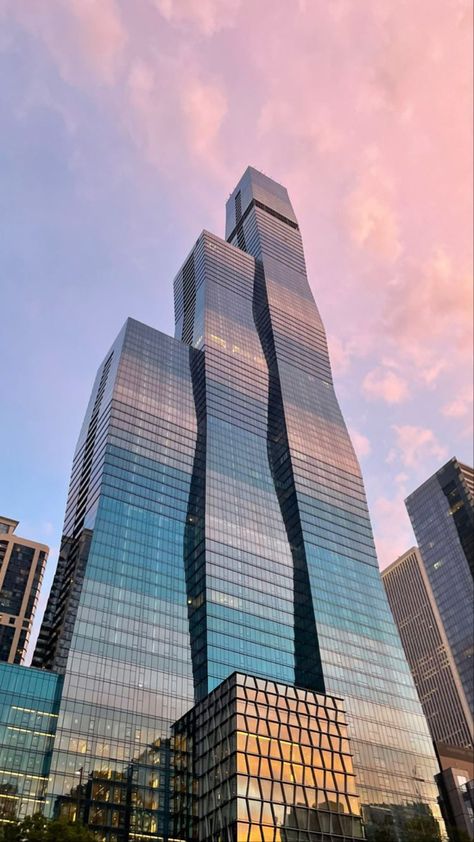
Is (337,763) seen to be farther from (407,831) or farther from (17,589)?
(17,589)

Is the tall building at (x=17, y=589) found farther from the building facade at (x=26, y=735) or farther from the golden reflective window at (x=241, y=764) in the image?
the golden reflective window at (x=241, y=764)

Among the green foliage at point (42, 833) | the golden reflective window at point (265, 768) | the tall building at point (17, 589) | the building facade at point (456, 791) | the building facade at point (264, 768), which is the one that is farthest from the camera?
the tall building at point (17, 589)

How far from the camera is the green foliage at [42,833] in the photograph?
55281mm

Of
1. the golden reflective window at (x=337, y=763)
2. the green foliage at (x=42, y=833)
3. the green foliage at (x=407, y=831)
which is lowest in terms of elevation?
the green foliage at (x=42, y=833)

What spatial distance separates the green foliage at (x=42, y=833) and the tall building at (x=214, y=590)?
1050 inches

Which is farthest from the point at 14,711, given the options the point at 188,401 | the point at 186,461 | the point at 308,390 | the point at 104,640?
the point at 308,390

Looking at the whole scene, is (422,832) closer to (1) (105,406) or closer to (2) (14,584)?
(1) (105,406)

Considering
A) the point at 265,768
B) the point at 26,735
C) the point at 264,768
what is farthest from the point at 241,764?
the point at 26,735

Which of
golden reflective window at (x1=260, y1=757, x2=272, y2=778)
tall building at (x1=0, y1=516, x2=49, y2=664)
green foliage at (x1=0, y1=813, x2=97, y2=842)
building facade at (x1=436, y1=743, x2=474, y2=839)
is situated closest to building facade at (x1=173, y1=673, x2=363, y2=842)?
golden reflective window at (x1=260, y1=757, x2=272, y2=778)

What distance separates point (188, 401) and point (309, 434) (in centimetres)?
3160

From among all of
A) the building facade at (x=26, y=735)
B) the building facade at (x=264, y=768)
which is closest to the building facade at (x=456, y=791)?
the building facade at (x=264, y=768)

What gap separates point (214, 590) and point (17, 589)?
75.5 m

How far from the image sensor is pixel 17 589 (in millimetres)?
173250

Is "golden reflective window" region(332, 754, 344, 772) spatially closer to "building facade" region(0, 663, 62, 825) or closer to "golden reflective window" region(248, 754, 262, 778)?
"golden reflective window" region(248, 754, 262, 778)
